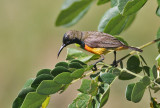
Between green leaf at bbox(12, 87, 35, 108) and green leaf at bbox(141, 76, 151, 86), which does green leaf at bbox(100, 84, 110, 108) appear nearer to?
green leaf at bbox(141, 76, 151, 86)

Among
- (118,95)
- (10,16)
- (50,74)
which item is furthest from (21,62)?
(50,74)

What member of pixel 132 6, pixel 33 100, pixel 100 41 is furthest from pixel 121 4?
pixel 100 41

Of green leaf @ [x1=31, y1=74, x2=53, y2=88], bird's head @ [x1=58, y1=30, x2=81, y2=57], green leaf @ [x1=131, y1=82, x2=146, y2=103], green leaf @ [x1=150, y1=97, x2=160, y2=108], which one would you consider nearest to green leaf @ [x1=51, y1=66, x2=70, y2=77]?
green leaf @ [x1=31, y1=74, x2=53, y2=88]

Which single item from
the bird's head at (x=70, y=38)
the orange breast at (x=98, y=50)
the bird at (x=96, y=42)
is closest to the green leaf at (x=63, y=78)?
the bird at (x=96, y=42)

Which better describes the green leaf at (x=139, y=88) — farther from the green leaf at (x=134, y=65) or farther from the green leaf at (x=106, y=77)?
the green leaf at (x=134, y=65)

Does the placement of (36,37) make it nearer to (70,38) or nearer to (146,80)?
(70,38)
